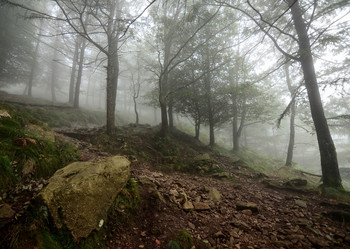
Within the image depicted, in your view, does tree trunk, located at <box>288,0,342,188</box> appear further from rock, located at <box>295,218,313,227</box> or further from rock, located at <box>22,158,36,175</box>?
rock, located at <box>22,158,36,175</box>

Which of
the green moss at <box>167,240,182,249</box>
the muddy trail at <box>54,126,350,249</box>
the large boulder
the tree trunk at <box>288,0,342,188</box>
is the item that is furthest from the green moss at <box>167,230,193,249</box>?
the tree trunk at <box>288,0,342,188</box>

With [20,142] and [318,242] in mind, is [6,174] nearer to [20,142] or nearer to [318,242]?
[20,142]

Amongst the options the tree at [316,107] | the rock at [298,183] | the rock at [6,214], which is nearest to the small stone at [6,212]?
the rock at [6,214]

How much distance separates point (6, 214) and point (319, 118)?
9.02 meters

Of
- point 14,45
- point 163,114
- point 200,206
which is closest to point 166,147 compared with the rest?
point 163,114

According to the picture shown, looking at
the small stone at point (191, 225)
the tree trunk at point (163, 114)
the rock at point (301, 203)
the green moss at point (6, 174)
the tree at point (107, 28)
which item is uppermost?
the tree at point (107, 28)

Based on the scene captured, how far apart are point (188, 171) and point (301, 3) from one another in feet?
29.6

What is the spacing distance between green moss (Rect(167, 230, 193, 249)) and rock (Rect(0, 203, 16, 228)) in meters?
2.14

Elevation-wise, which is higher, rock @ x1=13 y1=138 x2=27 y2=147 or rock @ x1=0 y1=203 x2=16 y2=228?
rock @ x1=13 y1=138 x2=27 y2=147

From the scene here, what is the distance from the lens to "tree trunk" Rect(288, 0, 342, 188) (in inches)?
229

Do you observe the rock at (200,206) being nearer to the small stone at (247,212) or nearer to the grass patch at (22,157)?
the small stone at (247,212)

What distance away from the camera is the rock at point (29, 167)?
279 cm

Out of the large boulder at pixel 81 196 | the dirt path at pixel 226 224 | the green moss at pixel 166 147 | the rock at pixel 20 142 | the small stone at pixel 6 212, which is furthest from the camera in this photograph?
the green moss at pixel 166 147

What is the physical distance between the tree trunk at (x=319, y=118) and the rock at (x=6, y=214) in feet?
28.3
